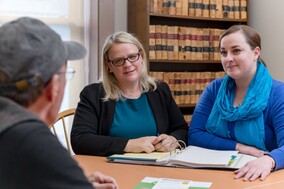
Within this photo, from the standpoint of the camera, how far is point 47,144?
0.63 metres

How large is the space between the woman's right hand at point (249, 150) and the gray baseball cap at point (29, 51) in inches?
47.6

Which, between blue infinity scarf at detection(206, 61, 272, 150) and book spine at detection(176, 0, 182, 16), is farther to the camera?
book spine at detection(176, 0, 182, 16)

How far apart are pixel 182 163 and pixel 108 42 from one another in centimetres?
86

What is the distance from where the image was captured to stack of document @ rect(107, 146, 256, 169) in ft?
5.05

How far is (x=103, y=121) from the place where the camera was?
6.60 feet

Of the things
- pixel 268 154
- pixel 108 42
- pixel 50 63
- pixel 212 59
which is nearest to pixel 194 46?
pixel 212 59

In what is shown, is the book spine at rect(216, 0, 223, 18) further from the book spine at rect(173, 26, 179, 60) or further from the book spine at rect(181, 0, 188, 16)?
the book spine at rect(173, 26, 179, 60)

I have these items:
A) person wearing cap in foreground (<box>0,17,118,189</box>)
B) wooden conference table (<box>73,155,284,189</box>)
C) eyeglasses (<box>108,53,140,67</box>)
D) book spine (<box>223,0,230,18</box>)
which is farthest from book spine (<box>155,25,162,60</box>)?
person wearing cap in foreground (<box>0,17,118,189</box>)

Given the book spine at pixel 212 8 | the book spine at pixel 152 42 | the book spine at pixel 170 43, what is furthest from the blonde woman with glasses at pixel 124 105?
the book spine at pixel 212 8

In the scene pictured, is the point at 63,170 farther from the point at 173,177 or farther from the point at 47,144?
the point at 173,177

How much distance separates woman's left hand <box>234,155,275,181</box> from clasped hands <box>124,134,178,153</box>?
0.41m

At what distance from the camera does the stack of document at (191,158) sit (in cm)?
154

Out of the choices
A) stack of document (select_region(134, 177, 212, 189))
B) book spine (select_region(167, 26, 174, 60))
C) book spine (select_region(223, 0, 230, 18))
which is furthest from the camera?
book spine (select_region(223, 0, 230, 18))

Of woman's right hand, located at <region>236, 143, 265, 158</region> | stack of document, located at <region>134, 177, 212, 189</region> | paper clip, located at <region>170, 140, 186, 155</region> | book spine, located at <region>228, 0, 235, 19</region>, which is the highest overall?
book spine, located at <region>228, 0, 235, 19</region>
